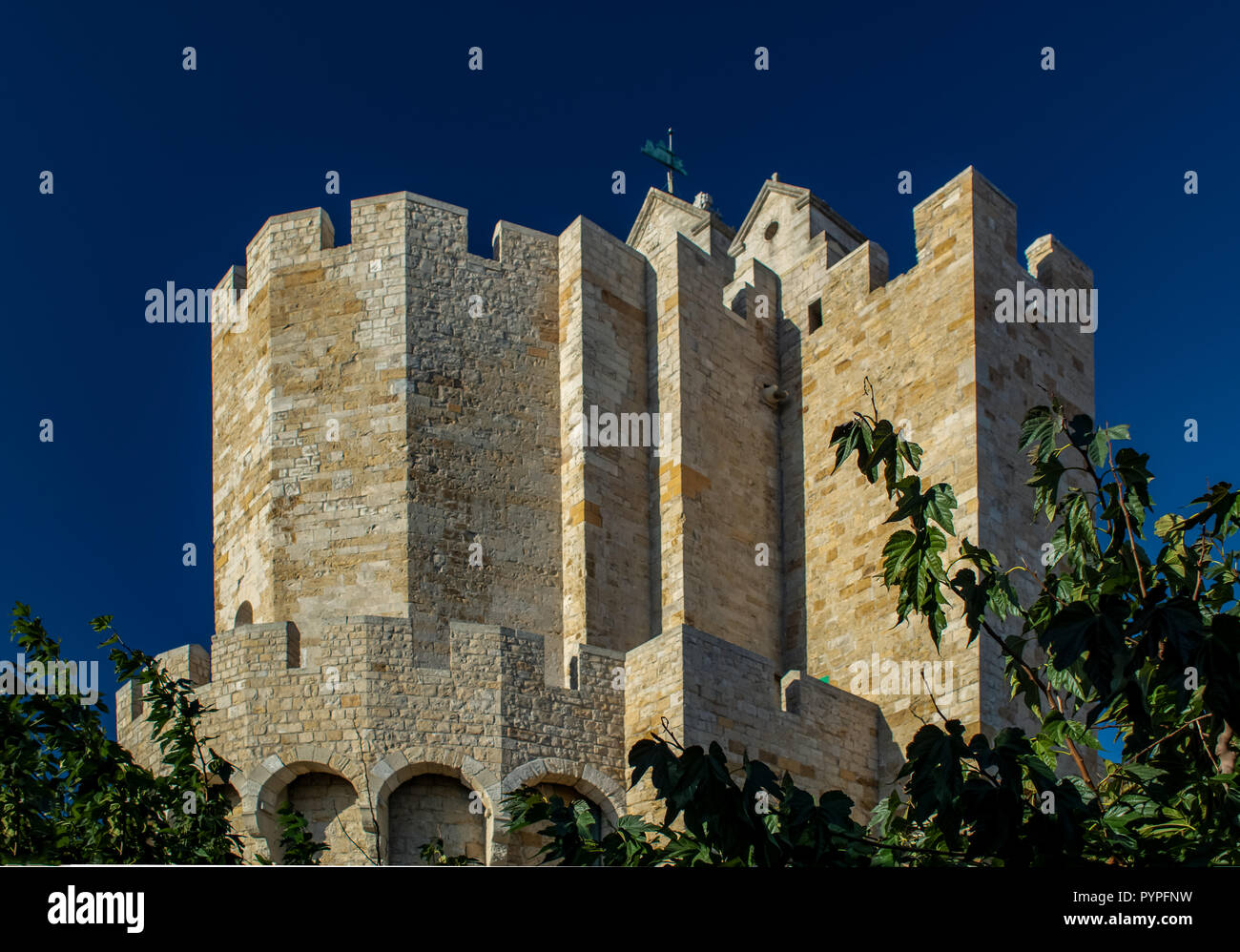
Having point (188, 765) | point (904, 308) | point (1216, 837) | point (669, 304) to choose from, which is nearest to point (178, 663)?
point (188, 765)

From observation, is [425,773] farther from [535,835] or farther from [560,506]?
[560,506]

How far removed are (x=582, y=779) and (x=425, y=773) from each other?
143 centimetres

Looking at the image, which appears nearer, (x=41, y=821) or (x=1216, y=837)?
(x=1216, y=837)

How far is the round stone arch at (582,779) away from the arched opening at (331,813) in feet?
4.79

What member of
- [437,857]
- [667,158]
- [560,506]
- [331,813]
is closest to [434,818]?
[331,813]

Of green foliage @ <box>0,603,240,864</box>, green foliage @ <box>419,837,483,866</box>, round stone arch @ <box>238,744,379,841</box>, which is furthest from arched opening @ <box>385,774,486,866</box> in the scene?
green foliage @ <box>0,603,240,864</box>

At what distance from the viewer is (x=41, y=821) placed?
34.5 ft

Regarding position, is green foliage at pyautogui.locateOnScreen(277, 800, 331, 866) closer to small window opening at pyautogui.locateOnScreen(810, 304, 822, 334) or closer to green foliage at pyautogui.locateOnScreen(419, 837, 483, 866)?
green foliage at pyautogui.locateOnScreen(419, 837, 483, 866)

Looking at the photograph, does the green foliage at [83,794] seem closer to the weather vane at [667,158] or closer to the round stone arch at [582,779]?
the round stone arch at [582,779]

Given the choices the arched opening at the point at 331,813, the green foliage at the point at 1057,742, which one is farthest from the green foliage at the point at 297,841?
the green foliage at the point at 1057,742

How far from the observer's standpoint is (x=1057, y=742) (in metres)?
10.1
